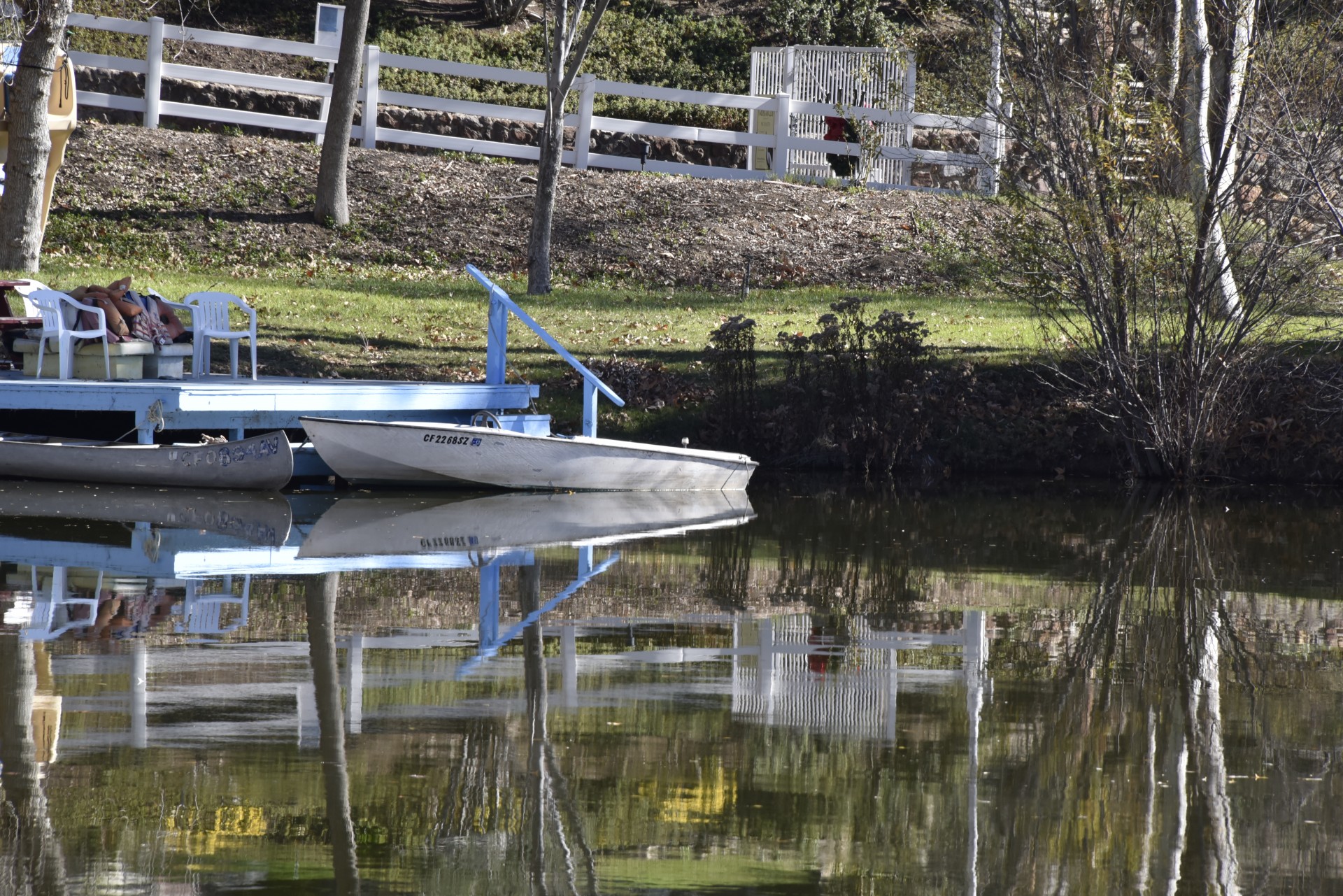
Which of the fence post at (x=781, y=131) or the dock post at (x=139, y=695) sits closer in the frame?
the dock post at (x=139, y=695)

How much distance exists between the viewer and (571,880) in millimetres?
4883

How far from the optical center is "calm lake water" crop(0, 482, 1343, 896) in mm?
5055

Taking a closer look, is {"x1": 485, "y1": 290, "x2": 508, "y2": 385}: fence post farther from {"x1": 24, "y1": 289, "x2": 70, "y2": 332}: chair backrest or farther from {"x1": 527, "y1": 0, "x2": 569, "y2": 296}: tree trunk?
{"x1": 527, "y1": 0, "x2": 569, "y2": 296}: tree trunk

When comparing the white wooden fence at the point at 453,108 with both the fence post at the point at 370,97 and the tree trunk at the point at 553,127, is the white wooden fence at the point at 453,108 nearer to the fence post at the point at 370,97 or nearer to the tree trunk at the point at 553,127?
the fence post at the point at 370,97

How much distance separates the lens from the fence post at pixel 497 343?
14.9 meters

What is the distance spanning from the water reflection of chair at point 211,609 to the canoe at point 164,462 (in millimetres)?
4333

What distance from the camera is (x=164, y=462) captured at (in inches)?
552

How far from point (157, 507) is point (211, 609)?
468 cm

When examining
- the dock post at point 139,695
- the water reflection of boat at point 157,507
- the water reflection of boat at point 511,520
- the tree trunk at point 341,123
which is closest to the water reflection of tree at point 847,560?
the water reflection of boat at point 511,520

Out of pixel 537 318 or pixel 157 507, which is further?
pixel 537 318

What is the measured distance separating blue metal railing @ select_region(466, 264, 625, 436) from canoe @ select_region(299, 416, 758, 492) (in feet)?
1.36

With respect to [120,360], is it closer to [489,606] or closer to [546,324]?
[546,324]

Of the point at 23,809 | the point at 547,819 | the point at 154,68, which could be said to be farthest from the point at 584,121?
the point at 23,809

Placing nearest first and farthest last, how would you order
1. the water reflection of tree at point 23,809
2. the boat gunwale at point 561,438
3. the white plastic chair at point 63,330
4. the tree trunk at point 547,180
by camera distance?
the water reflection of tree at point 23,809
the boat gunwale at point 561,438
the white plastic chair at point 63,330
the tree trunk at point 547,180
